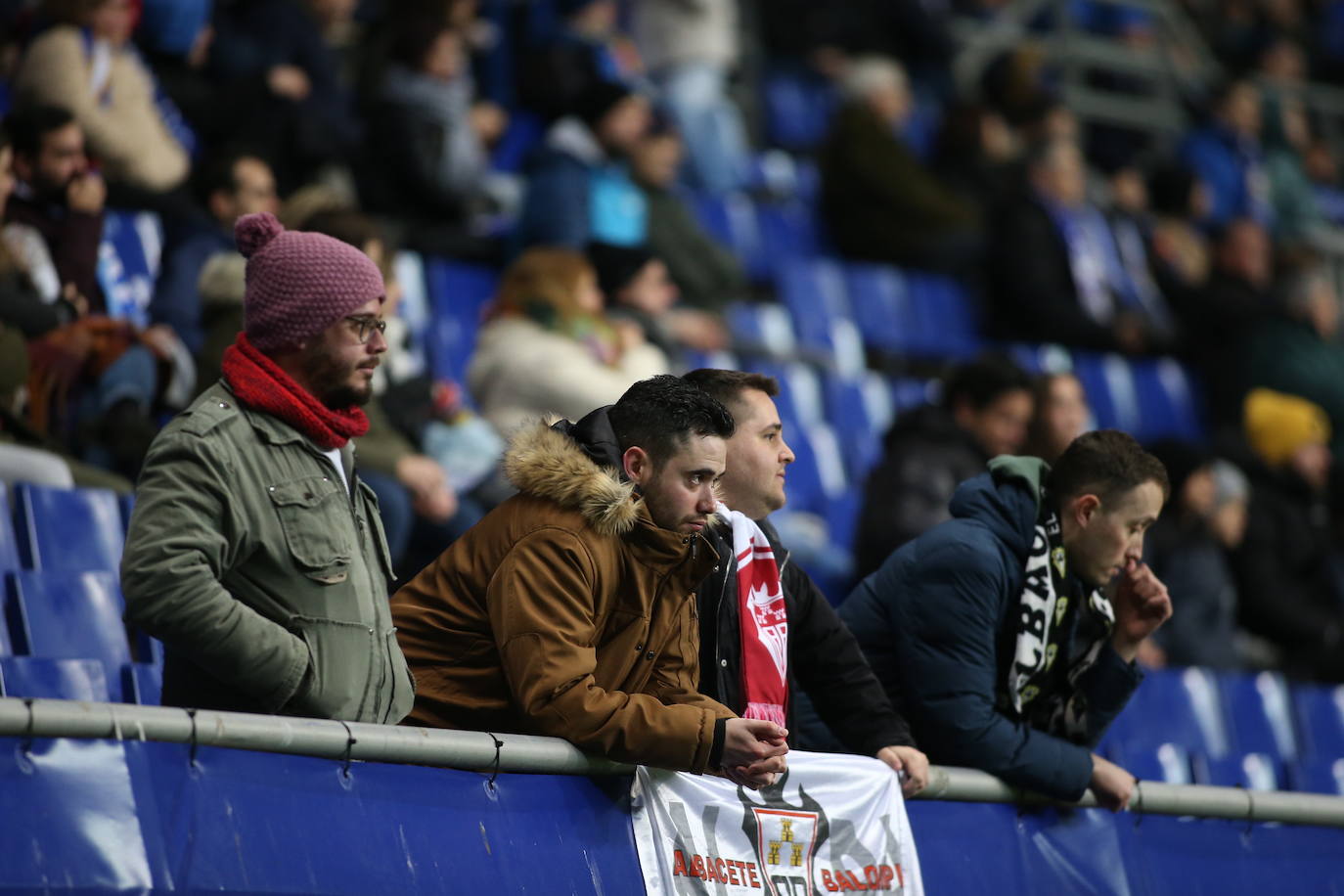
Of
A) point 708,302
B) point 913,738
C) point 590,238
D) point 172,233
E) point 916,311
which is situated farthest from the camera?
point 916,311

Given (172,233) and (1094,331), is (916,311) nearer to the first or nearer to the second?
(1094,331)

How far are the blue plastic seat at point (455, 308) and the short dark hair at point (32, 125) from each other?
6.69ft

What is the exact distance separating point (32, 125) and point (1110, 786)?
149 inches

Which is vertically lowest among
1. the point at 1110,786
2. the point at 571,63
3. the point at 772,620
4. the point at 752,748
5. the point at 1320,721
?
the point at 1320,721

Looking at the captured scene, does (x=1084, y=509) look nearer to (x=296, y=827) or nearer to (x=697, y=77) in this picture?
(x=296, y=827)

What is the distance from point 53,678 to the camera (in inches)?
174

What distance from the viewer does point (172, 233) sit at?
22.9ft

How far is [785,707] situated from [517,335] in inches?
116

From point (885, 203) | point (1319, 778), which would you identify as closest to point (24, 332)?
point (1319, 778)

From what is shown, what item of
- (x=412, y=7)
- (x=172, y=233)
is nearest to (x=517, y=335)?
(x=172, y=233)

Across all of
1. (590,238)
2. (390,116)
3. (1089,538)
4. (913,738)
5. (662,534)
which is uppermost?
(390,116)

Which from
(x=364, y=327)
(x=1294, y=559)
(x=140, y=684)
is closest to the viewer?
(x=364, y=327)

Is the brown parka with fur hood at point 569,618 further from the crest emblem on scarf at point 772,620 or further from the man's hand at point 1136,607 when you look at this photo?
the man's hand at point 1136,607

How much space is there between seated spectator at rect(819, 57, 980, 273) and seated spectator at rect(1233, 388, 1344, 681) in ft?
6.84
